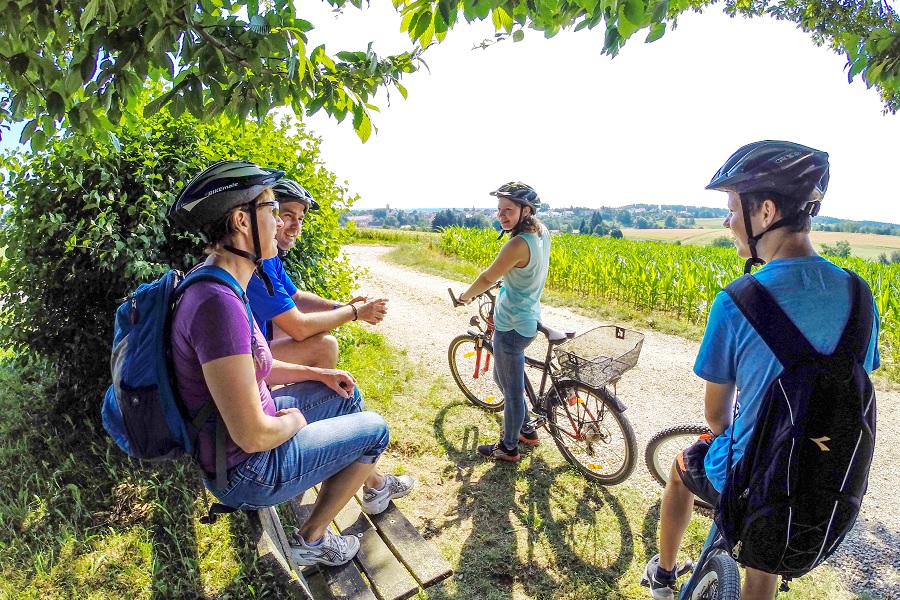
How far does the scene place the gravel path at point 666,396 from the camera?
3270 mm

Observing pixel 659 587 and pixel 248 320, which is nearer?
pixel 248 320

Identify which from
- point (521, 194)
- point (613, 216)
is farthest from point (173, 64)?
point (613, 216)

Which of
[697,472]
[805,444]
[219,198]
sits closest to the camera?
[805,444]

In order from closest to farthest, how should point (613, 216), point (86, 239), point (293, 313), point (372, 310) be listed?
point (293, 313) → point (372, 310) → point (86, 239) → point (613, 216)

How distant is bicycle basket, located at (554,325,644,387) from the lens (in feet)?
12.0

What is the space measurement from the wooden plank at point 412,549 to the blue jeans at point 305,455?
74 centimetres

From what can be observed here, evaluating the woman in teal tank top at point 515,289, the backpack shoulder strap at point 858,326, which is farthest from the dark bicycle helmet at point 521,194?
the backpack shoulder strap at point 858,326

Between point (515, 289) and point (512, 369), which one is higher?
Result: point (515, 289)

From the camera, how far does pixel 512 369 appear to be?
3967 mm

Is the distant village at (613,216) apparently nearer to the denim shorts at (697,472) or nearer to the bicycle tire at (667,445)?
the bicycle tire at (667,445)

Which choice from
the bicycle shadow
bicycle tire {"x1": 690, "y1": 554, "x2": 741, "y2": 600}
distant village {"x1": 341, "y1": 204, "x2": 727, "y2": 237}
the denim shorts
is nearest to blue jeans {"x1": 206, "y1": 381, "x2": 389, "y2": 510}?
the bicycle shadow

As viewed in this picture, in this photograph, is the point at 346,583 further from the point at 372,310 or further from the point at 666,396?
the point at 666,396

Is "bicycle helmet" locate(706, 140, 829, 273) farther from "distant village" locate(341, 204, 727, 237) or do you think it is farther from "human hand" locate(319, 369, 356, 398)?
"distant village" locate(341, 204, 727, 237)

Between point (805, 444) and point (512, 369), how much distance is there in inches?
96.9
